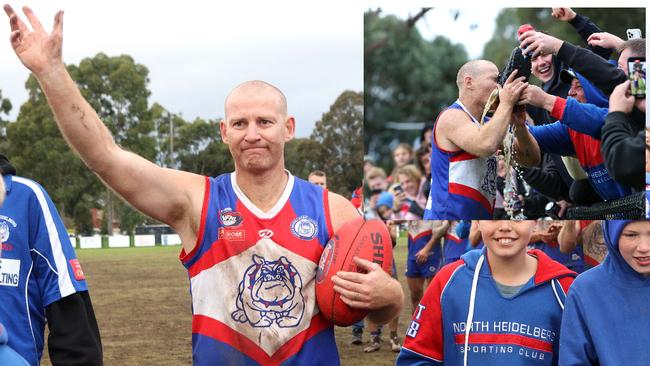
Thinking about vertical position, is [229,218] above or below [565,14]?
below

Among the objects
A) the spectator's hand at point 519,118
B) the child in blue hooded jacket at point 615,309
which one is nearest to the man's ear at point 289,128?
the child in blue hooded jacket at point 615,309

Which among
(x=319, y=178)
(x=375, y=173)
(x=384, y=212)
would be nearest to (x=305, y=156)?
(x=319, y=178)

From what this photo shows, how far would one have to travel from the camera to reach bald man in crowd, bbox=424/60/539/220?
13.9 ft

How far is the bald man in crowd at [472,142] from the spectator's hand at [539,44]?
0.59 feet

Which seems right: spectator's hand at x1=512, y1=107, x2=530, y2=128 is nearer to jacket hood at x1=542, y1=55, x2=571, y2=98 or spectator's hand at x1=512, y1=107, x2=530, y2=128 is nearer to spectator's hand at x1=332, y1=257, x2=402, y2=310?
jacket hood at x1=542, y1=55, x2=571, y2=98

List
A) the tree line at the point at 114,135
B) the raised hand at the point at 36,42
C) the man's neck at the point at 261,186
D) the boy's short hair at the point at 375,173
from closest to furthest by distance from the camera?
1. the raised hand at the point at 36,42
2. the man's neck at the point at 261,186
3. the boy's short hair at the point at 375,173
4. the tree line at the point at 114,135

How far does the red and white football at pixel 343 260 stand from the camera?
2.80 m

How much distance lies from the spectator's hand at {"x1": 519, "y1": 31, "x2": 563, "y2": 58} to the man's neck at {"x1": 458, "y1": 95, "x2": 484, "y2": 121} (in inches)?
14.5

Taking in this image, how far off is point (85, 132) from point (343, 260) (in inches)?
38.1

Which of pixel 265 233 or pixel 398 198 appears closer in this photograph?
pixel 265 233

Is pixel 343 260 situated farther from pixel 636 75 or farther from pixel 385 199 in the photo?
pixel 636 75

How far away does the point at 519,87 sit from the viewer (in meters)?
4.23

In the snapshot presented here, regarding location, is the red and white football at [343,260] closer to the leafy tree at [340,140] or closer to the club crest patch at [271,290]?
the club crest patch at [271,290]

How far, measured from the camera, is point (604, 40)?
4.32 metres
